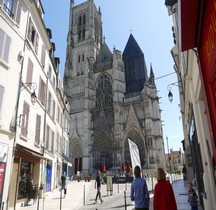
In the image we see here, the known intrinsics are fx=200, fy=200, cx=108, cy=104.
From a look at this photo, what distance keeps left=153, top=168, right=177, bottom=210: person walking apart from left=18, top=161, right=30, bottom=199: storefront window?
7637mm

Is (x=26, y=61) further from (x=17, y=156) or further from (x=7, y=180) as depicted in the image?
(x=7, y=180)

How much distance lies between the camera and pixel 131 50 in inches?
1821

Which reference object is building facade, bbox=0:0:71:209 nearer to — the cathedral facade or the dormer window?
the dormer window

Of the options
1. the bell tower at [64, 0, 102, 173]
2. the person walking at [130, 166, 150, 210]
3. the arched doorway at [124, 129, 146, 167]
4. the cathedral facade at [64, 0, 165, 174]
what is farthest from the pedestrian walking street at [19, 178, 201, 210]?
the bell tower at [64, 0, 102, 173]

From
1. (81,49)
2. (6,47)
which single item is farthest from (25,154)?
(81,49)

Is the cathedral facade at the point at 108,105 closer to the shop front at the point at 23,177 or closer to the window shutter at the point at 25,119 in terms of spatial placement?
the shop front at the point at 23,177

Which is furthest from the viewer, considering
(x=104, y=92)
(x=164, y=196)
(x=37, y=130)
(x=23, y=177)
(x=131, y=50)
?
(x=131, y=50)

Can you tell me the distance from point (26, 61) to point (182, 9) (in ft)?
28.9

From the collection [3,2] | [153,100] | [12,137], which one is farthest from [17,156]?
[153,100]

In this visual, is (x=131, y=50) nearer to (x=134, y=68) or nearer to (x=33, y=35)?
(x=134, y=68)

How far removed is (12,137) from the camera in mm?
8312

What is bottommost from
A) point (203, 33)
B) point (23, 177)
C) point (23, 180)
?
point (23, 180)

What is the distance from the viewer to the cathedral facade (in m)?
34.4

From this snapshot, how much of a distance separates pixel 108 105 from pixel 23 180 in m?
30.8
